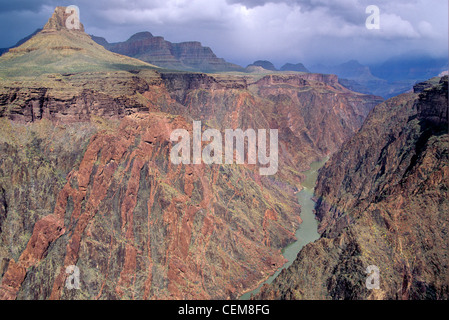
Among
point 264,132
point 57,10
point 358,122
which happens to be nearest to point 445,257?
point 264,132

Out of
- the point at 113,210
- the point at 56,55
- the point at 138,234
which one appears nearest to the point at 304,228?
the point at 138,234

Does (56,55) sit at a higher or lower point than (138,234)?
higher

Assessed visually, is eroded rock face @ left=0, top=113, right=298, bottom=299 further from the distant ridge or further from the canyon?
the distant ridge

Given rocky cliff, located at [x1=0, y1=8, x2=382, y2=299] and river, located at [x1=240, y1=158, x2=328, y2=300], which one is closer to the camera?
rocky cliff, located at [x1=0, y1=8, x2=382, y2=299]

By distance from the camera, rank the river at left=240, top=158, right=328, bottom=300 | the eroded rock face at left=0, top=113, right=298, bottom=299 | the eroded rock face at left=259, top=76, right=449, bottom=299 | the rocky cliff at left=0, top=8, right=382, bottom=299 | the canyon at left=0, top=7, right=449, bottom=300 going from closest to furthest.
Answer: the eroded rock face at left=259, top=76, right=449, bottom=299 → the canyon at left=0, top=7, right=449, bottom=300 → the eroded rock face at left=0, top=113, right=298, bottom=299 → the rocky cliff at left=0, top=8, right=382, bottom=299 → the river at left=240, top=158, right=328, bottom=300

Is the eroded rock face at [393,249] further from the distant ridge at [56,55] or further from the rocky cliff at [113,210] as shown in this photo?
the distant ridge at [56,55]

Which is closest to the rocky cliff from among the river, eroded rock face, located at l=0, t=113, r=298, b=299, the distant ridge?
eroded rock face, located at l=0, t=113, r=298, b=299

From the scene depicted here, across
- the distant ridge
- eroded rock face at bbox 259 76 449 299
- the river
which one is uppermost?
the distant ridge

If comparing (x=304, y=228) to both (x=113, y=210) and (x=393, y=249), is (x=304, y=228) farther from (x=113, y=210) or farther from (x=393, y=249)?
(x=113, y=210)

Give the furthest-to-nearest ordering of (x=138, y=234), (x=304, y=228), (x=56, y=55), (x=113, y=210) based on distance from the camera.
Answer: (x=56, y=55) < (x=304, y=228) < (x=113, y=210) < (x=138, y=234)

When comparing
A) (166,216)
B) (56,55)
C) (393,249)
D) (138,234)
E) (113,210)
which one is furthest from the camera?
(56,55)
